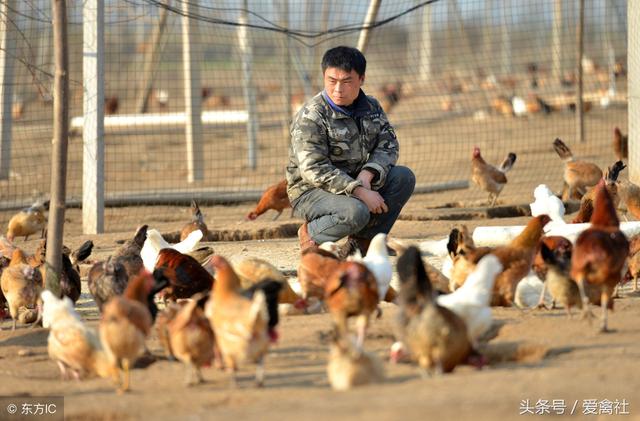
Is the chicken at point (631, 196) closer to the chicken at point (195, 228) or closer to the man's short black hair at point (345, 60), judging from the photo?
the man's short black hair at point (345, 60)

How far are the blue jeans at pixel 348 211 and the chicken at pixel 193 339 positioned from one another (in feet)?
9.26

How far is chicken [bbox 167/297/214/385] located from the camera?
5.17 metres

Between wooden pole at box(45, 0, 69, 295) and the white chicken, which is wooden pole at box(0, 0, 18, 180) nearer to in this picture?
wooden pole at box(45, 0, 69, 295)

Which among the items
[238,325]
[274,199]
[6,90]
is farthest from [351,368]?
[6,90]

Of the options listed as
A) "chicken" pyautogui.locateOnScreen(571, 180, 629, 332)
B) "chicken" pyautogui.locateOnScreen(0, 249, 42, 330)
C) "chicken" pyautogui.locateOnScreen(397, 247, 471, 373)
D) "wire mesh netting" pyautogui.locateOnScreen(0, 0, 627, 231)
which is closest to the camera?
"chicken" pyautogui.locateOnScreen(397, 247, 471, 373)

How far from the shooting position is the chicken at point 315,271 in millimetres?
6648

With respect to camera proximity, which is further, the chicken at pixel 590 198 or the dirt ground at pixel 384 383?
the chicken at pixel 590 198

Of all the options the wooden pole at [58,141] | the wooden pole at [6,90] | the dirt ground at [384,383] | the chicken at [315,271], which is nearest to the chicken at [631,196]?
the dirt ground at [384,383]

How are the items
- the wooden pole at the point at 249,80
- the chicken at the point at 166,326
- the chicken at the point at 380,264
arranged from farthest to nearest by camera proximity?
the wooden pole at the point at 249,80 < the chicken at the point at 380,264 < the chicken at the point at 166,326

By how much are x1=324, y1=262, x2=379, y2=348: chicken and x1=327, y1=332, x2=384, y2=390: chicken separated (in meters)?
0.61

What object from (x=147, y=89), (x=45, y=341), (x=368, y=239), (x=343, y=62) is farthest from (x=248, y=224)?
(x=147, y=89)

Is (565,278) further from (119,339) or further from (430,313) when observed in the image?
(119,339)

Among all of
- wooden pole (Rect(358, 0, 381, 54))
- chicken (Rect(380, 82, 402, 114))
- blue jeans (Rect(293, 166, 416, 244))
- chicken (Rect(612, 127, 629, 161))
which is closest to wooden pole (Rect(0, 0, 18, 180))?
wooden pole (Rect(358, 0, 381, 54))

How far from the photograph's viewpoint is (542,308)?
7.05 m
